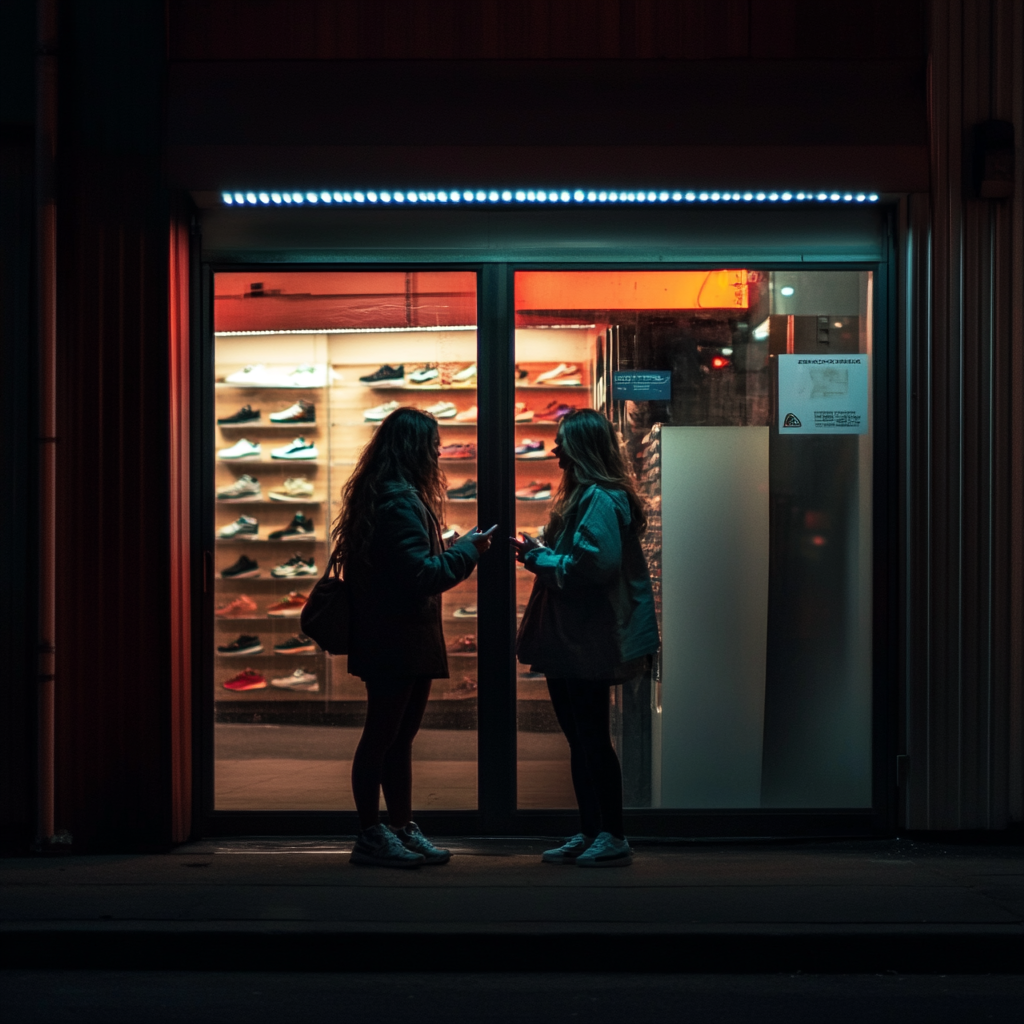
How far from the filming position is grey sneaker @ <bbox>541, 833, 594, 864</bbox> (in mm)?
5785

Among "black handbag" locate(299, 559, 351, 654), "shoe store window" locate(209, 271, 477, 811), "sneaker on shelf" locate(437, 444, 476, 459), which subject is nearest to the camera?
"black handbag" locate(299, 559, 351, 654)

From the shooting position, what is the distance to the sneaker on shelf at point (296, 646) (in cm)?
687

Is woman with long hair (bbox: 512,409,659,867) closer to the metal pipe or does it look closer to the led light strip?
the led light strip

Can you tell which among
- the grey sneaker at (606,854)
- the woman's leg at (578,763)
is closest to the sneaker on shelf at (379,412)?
the woman's leg at (578,763)

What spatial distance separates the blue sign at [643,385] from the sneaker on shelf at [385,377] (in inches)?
45.1

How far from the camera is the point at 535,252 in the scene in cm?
639

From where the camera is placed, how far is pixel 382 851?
222 inches

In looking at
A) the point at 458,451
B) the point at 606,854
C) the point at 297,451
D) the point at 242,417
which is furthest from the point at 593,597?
the point at 242,417

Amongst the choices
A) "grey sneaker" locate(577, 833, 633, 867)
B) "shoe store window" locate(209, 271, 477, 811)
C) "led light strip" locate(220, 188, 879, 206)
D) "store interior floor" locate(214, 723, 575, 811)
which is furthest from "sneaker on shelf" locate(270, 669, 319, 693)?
"led light strip" locate(220, 188, 879, 206)

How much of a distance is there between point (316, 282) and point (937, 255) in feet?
10.1

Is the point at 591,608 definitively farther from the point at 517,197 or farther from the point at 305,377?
the point at 305,377

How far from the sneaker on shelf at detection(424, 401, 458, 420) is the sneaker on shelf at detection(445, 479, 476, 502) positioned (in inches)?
14.1

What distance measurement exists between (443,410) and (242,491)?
119 centimetres

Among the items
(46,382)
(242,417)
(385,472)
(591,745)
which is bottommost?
(591,745)
